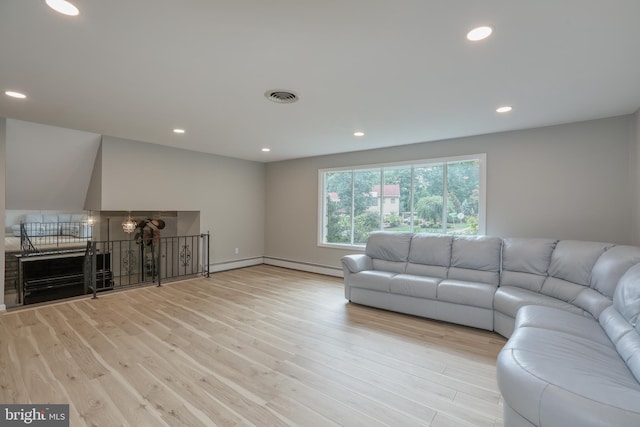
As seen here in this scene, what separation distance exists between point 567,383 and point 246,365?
7.30 feet

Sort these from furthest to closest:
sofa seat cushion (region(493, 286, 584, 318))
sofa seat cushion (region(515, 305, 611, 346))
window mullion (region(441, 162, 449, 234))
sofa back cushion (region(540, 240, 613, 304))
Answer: window mullion (region(441, 162, 449, 234)) < sofa back cushion (region(540, 240, 613, 304)) < sofa seat cushion (region(493, 286, 584, 318)) < sofa seat cushion (region(515, 305, 611, 346))

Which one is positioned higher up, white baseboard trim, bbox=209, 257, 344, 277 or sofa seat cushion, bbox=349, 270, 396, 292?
sofa seat cushion, bbox=349, 270, 396, 292

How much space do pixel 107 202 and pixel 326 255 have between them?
404 centimetres

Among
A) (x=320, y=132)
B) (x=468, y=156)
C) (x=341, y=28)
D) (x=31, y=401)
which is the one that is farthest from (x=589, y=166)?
(x=31, y=401)

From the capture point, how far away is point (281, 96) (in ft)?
9.69

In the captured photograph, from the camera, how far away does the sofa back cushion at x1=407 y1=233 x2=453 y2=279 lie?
4.06 meters

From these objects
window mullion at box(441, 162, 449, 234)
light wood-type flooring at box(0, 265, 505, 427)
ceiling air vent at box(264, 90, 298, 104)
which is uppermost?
ceiling air vent at box(264, 90, 298, 104)

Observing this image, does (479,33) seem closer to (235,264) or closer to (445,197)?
(445,197)

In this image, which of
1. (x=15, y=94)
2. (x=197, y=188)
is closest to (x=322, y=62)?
(x=15, y=94)

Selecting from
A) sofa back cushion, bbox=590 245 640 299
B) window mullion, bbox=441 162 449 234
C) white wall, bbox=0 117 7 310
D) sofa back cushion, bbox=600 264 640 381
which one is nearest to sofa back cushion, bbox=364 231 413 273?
window mullion, bbox=441 162 449 234

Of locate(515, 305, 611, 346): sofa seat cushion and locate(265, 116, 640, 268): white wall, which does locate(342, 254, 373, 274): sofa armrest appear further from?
locate(515, 305, 611, 346): sofa seat cushion

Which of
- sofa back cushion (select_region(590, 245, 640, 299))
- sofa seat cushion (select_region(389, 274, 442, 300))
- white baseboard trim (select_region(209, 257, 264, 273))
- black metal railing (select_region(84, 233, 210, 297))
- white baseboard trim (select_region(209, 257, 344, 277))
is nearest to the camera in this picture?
sofa back cushion (select_region(590, 245, 640, 299))

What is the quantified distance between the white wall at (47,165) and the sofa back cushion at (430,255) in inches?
210

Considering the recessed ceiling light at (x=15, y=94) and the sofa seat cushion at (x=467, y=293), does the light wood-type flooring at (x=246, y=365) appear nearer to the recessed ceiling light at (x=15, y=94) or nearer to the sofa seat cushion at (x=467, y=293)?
the sofa seat cushion at (x=467, y=293)
